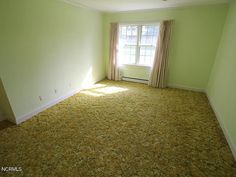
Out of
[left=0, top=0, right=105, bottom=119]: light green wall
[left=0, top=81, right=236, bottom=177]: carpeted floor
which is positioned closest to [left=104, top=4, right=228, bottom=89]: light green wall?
[left=0, top=81, right=236, bottom=177]: carpeted floor

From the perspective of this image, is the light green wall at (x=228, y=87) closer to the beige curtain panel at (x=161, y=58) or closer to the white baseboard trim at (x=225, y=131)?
the white baseboard trim at (x=225, y=131)

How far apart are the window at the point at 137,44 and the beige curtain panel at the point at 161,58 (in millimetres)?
286

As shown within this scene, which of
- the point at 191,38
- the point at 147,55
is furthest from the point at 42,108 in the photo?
the point at 191,38

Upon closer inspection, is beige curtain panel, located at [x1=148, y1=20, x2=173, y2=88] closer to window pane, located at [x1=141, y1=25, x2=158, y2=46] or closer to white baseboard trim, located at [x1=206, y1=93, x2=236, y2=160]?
window pane, located at [x1=141, y1=25, x2=158, y2=46]

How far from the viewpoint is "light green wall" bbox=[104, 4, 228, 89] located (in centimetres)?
343

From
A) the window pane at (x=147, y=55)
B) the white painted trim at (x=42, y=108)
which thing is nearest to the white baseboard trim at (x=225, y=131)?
the window pane at (x=147, y=55)

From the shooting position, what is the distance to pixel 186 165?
1.71m

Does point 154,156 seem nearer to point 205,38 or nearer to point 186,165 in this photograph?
point 186,165

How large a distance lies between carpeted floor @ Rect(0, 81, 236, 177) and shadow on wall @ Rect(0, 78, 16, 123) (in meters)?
0.22

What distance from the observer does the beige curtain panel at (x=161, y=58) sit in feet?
12.4

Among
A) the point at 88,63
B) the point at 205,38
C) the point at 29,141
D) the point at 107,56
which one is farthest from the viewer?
the point at 107,56

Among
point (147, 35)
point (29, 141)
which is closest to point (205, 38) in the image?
point (147, 35)

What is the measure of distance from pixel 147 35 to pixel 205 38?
5.12 feet

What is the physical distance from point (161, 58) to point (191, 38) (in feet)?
2.99
